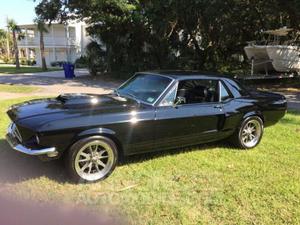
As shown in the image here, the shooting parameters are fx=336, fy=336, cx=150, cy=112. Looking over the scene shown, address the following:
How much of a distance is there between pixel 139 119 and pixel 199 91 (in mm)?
1514

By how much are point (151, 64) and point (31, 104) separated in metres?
15.7

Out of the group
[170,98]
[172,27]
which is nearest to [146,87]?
[170,98]

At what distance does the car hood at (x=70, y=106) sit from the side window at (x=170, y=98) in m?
0.43

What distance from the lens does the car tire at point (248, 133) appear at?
20.0 feet

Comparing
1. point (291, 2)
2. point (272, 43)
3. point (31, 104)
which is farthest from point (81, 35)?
point (31, 104)

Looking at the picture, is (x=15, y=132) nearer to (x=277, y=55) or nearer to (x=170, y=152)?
(x=170, y=152)

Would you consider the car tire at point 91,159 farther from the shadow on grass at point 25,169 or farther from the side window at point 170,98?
the side window at point 170,98

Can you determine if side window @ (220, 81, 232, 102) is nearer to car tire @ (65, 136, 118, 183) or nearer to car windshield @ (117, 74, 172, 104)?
car windshield @ (117, 74, 172, 104)

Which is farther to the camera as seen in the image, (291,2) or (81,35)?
(81,35)

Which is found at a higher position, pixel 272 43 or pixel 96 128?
pixel 272 43

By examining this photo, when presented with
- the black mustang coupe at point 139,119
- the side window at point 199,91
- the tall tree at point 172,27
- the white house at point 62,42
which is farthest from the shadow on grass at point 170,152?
the white house at point 62,42

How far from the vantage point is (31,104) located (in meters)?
5.15

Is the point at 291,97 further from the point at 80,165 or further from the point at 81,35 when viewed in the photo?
the point at 81,35

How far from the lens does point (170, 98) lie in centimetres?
526
